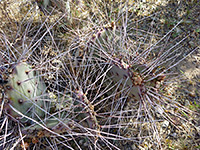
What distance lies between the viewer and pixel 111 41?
194 centimetres

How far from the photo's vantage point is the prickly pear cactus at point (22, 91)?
1.38 meters

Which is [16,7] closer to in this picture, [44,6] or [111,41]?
[44,6]

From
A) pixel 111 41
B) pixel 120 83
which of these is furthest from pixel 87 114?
pixel 111 41

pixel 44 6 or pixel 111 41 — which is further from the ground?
pixel 44 6

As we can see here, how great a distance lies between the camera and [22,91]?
145 centimetres

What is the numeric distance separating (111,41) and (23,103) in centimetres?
93

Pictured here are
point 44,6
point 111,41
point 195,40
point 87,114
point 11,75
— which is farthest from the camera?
point 195,40

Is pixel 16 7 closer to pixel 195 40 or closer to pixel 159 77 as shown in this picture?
pixel 159 77

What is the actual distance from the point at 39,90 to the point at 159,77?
922mm

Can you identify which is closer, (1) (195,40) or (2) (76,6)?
(2) (76,6)

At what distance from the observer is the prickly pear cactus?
1384 mm

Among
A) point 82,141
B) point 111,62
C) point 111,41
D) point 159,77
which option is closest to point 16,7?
point 111,41

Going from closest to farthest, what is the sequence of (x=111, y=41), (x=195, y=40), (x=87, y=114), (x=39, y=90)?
1. (x=87, y=114)
2. (x=39, y=90)
3. (x=111, y=41)
4. (x=195, y=40)

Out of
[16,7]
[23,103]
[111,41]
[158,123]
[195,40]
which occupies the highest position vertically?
[16,7]
